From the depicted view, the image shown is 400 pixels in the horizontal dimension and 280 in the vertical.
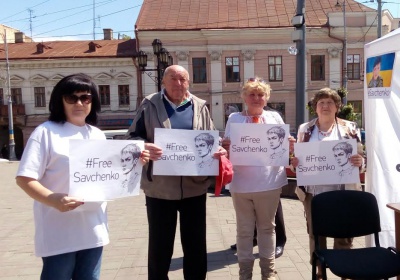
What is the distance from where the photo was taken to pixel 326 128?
12.6 ft

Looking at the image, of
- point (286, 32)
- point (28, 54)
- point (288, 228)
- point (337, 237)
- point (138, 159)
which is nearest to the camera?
point (138, 159)

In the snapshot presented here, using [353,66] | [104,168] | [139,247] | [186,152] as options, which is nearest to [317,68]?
[353,66]

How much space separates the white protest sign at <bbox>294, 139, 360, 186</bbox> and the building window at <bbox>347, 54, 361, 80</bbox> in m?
28.1

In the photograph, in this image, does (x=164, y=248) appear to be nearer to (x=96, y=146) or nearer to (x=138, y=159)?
(x=138, y=159)

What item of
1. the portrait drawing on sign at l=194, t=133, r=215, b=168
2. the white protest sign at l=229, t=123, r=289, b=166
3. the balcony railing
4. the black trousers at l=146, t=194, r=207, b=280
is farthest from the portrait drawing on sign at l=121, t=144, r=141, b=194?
the balcony railing

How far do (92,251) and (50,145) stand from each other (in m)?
0.70

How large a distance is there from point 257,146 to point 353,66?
94.4 feet

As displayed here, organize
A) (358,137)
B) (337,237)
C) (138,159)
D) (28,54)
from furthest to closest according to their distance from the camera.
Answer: (28,54) → (358,137) → (337,237) → (138,159)

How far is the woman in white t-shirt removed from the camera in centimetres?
230

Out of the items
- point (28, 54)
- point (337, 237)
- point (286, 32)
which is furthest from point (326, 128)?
point (28, 54)

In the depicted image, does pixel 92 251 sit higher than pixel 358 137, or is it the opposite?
pixel 358 137

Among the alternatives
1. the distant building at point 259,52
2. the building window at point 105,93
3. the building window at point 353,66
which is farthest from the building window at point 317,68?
the building window at point 105,93

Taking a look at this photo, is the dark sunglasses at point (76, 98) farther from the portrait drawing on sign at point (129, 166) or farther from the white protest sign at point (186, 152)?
the white protest sign at point (186, 152)

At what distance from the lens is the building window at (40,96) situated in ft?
107
